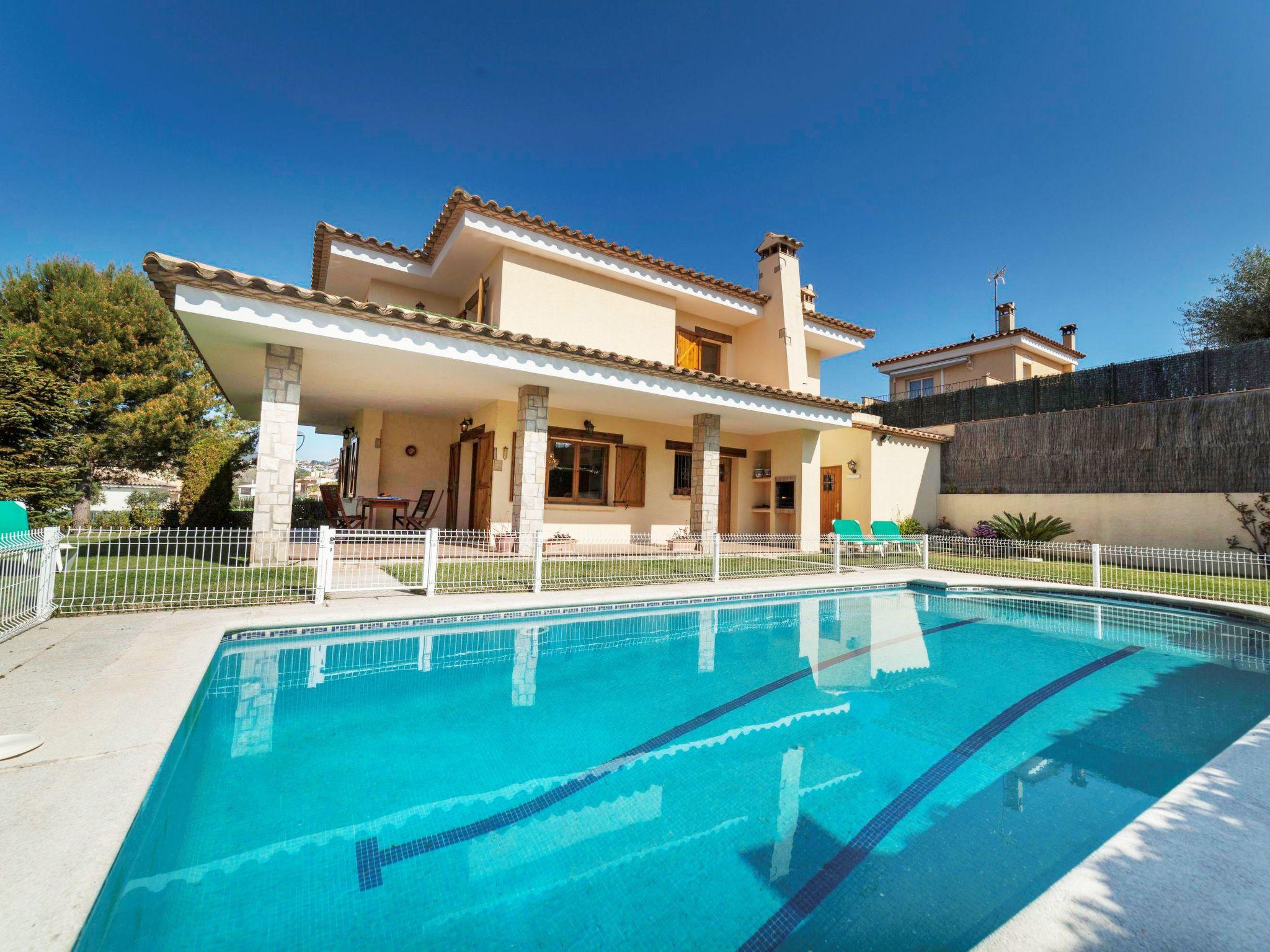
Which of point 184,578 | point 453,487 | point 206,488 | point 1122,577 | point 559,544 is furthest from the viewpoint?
point 453,487

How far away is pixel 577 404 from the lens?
13273 millimetres

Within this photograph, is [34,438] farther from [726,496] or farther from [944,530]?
[944,530]

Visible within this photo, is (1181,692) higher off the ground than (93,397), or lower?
lower

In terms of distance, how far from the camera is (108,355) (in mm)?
19344

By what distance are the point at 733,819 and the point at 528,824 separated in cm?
113

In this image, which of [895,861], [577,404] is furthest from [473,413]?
[895,861]

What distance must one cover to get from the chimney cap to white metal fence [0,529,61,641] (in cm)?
1675

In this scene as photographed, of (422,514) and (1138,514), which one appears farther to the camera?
(422,514)

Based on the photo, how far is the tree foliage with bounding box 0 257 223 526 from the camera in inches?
736

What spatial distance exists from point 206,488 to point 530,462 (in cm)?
1040

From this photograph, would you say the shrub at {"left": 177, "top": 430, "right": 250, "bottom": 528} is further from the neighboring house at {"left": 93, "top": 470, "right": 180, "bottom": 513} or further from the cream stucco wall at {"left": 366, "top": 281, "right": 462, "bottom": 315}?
the neighboring house at {"left": 93, "top": 470, "right": 180, "bottom": 513}

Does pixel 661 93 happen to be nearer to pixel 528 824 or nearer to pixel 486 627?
pixel 486 627

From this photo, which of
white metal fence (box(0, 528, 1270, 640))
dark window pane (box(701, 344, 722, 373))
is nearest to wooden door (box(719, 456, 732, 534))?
white metal fence (box(0, 528, 1270, 640))

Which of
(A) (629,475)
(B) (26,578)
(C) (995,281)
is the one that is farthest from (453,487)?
(C) (995,281)
